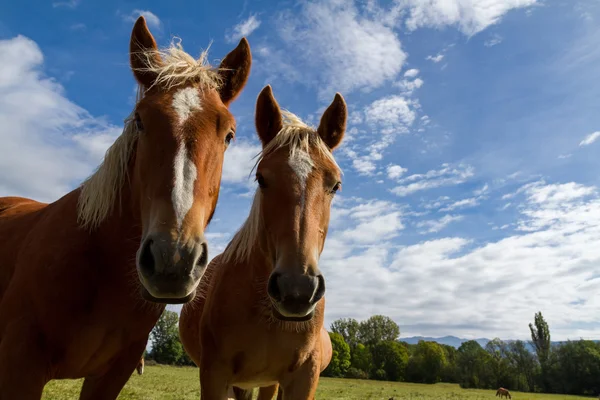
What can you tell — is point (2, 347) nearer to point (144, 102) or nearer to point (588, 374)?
point (144, 102)

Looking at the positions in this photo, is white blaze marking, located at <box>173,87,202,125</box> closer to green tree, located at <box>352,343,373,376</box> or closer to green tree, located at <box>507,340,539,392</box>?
green tree, located at <box>352,343,373,376</box>

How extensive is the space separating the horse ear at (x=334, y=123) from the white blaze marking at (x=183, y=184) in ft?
7.94

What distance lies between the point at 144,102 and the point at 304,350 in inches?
111

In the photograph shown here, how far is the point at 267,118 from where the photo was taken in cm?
473

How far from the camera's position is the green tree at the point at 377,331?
6944 cm

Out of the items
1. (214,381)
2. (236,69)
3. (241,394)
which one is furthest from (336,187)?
(241,394)

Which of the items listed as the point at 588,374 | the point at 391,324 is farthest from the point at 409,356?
the point at 588,374

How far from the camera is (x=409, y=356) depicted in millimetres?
66875

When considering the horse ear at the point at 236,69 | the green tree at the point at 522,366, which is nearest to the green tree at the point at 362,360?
the green tree at the point at 522,366

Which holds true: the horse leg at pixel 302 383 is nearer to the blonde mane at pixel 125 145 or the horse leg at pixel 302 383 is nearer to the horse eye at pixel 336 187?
the horse eye at pixel 336 187

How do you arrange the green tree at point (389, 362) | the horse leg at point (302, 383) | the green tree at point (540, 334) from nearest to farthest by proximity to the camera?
the horse leg at point (302, 383) < the green tree at point (389, 362) < the green tree at point (540, 334)

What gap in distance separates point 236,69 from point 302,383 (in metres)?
3.12

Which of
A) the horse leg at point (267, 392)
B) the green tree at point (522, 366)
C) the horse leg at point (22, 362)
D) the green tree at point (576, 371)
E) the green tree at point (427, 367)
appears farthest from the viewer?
the green tree at point (427, 367)

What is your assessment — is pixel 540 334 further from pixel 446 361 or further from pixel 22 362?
pixel 22 362
